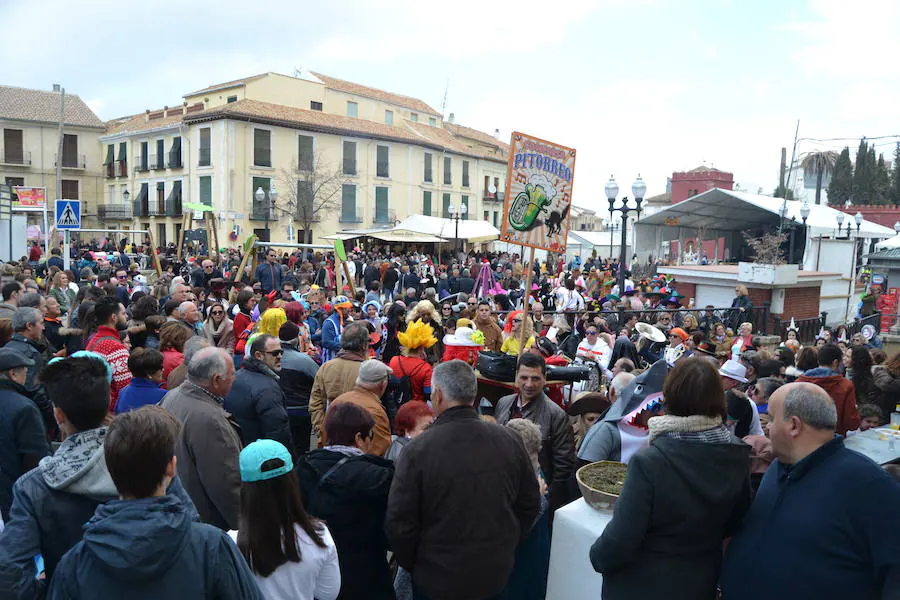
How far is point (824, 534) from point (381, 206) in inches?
1679

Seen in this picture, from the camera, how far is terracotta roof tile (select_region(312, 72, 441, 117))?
49266mm

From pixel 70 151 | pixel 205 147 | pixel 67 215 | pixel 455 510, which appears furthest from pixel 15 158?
pixel 455 510

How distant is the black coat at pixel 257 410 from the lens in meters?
4.37

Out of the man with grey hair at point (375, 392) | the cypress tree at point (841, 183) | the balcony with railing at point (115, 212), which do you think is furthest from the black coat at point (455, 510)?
the cypress tree at point (841, 183)

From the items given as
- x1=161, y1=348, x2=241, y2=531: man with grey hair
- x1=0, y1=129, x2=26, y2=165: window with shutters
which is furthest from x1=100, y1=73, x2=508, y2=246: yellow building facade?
→ x1=161, y1=348, x2=241, y2=531: man with grey hair

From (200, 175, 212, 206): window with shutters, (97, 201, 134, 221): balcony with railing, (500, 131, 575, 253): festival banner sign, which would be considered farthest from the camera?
(97, 201, 134, 221): balcony with railing

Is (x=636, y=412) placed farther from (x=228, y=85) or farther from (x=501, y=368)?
(x=228, y=85)

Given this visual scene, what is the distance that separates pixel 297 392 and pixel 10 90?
52.0 metres

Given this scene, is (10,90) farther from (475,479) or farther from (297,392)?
(475,479)

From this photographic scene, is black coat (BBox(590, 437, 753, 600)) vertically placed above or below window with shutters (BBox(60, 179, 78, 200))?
below

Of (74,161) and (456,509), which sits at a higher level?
(74,161)

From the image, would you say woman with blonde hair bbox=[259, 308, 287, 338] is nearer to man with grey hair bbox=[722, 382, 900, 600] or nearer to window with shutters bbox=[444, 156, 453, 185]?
man with grey hair bbox=[722, 382, 900, 600]

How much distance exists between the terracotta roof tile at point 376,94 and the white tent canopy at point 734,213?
88.0 ft

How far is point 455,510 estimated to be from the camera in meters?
2.77
